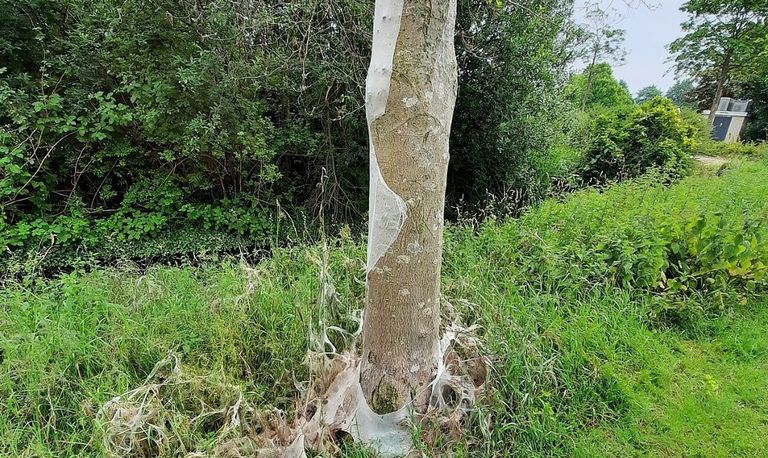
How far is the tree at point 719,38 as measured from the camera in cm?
1349

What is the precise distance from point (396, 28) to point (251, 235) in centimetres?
425

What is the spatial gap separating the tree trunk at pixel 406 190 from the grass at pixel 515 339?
335 millimetres

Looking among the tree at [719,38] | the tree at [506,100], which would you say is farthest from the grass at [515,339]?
the tree at [719,38]

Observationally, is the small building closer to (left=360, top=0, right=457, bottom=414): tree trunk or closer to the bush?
the bush

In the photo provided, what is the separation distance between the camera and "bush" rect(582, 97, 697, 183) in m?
6.35

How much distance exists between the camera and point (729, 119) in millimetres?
15352

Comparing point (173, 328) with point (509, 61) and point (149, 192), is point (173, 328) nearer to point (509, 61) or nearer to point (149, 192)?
point (149, 192)

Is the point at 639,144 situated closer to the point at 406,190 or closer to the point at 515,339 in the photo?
the point at 515,339

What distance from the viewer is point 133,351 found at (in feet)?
6.45

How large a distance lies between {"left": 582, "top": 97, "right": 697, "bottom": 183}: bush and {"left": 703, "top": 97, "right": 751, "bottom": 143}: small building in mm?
11311

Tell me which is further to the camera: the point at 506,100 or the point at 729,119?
the point at 729,119

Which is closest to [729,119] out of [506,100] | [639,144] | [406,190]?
[639,144]

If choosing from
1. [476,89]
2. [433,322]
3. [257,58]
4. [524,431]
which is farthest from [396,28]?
[476,89]

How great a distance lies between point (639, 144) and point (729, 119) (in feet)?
42.5
